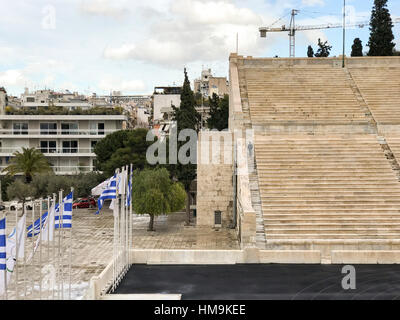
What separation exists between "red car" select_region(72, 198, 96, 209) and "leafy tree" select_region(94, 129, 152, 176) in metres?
3.13

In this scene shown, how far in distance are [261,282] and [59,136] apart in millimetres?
44870

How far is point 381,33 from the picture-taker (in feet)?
190

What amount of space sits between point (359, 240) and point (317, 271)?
4.29 metres

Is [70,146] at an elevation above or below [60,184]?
above

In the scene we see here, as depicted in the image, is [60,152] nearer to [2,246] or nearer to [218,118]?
[218,118]

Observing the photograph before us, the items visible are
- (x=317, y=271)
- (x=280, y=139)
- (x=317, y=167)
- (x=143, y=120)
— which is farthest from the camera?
(x=143, y=120)

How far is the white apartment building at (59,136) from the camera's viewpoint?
5969 centimetres

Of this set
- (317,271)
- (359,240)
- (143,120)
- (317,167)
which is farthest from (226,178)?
(143,120)

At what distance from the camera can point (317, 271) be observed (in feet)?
68.5

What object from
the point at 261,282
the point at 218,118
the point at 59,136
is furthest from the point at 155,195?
the point at 59,136

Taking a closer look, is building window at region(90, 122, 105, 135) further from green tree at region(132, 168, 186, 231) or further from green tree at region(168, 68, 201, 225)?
green tree at region(132, 168, 186, 231)

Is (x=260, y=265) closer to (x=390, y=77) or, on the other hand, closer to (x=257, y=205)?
(x=257, y=205)

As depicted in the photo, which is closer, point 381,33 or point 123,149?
point 123,149

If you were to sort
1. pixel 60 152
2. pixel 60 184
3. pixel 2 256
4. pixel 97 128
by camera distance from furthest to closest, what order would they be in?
pixel 97 128 → pixel 60 152 → pixel 60 184 → pixel 2 256
